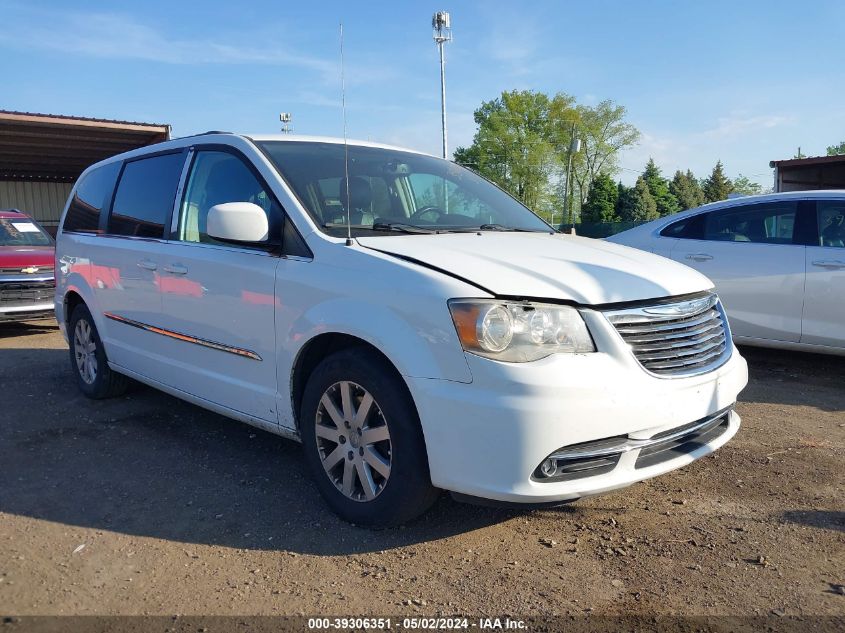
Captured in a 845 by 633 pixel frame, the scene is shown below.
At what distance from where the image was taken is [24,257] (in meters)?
9.27

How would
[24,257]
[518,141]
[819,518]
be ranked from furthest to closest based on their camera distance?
[518,141]
[24,257]
[819,518]

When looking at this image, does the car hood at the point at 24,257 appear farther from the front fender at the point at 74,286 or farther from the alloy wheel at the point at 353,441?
the alloy wheel at the point at 353,441

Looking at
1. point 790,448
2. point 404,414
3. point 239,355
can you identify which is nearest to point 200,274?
point 239,355

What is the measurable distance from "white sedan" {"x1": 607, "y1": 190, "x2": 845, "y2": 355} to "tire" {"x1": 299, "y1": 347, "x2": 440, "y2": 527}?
405 cm

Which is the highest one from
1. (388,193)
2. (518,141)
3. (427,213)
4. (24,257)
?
(518,141)

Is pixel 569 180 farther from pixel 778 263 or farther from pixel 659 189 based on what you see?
pixel 778 263

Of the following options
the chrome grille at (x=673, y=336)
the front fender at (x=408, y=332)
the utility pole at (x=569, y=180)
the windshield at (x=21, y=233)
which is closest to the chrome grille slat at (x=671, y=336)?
the chrome grille at (x=673, y=336)

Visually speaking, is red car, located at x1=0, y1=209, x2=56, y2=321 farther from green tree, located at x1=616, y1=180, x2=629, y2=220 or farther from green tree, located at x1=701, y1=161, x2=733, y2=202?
green tree, located at x1=701, y1=161, x2=733, y2=202

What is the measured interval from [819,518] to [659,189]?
59.2 meters

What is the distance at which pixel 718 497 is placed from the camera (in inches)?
134

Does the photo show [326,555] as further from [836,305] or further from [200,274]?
[836,305]

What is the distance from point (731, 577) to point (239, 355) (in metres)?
2.48

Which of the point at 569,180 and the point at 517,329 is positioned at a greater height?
the point at 569,180

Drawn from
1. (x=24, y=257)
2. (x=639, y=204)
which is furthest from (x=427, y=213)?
(x=639, y=204)
